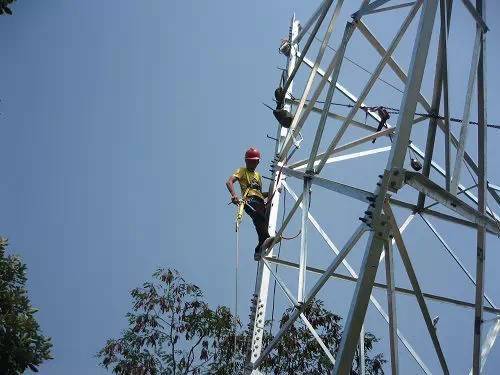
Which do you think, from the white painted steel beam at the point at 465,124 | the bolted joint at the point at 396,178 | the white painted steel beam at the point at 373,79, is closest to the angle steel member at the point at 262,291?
the white painted steel beam at the point at 373,79

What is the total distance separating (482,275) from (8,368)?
5.84 meters

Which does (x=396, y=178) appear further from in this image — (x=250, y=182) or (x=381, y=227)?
(x=250, y=182)

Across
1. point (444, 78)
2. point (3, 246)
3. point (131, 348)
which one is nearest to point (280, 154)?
point (444, 78)

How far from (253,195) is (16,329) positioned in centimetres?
370

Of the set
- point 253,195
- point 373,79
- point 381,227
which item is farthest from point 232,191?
point 381,227

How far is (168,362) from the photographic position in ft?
41.3

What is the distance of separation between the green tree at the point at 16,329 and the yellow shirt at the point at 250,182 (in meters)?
3.48

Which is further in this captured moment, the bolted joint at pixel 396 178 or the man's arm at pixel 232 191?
the man's arm at pixel 232 191

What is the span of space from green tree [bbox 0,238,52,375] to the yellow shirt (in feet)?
11.4

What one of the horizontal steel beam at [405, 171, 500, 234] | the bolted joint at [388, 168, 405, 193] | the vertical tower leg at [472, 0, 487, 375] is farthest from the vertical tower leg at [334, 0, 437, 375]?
the vertical tower leg at [472, 0, 487, 375]

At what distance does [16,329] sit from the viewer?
7652mm

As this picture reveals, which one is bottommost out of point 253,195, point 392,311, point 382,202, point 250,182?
point 392,311

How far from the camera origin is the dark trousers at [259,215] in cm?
798

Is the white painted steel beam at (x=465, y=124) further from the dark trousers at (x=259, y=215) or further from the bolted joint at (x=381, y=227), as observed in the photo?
the dark trousers at (x=259, y=215)
